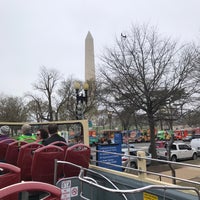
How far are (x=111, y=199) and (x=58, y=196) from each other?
3.16 m

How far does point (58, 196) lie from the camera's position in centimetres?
180

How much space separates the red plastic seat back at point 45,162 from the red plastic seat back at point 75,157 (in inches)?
7.2

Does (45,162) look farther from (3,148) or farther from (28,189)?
(28,189)

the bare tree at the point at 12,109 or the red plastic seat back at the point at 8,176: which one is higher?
the bare tree at the point at 12,109

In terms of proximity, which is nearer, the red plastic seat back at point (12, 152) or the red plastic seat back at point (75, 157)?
the red plastic seat back at point (75, 157)

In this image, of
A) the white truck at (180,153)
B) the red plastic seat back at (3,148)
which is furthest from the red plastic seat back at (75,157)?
the white truck at (180,153)

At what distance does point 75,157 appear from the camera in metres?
4.82

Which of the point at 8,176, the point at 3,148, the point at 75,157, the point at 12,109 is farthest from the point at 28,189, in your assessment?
the point at 12,109

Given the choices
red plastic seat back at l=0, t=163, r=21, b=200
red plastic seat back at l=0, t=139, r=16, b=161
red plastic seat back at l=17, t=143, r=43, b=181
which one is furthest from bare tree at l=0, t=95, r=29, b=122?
red plastic seat back at l=0, t=163, r=21, b=200

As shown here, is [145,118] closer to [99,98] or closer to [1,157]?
[99,98]

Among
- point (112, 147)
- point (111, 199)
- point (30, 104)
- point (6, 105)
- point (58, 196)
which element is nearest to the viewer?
point (58, 196)

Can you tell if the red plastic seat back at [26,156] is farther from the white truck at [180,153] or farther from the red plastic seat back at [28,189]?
the white truck at [180,153]

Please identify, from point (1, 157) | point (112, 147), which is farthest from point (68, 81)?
point (1, 157)

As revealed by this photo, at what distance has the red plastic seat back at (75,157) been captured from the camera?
4.71 m
